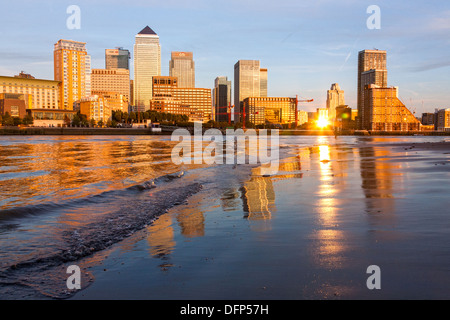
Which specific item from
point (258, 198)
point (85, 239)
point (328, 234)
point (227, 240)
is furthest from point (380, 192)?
point (85, 239)

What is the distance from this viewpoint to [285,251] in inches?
252

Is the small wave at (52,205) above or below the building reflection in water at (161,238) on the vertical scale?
above

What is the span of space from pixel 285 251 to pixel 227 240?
130 cm

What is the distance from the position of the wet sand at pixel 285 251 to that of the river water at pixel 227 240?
0.02 m

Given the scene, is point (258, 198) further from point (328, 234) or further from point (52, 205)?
point (52, 205)

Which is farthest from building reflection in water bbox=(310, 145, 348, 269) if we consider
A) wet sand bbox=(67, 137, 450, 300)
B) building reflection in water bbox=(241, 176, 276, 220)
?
building reflection in water bbox=(241, 176, 276, 220)

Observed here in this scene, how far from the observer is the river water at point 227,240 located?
16.4 feet

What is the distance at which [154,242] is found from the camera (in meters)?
7.25

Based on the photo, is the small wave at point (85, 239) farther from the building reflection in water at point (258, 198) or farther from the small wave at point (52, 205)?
the building reflection in water at point (258, 198)

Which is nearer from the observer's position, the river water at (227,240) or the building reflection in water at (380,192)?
the river water at (227,240)

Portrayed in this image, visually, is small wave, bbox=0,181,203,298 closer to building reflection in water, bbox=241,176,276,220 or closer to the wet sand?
the wet sand

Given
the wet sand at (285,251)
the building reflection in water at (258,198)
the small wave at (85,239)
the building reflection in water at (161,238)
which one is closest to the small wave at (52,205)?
the small wave at (85,239)

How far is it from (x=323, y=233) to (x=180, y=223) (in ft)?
10.8
